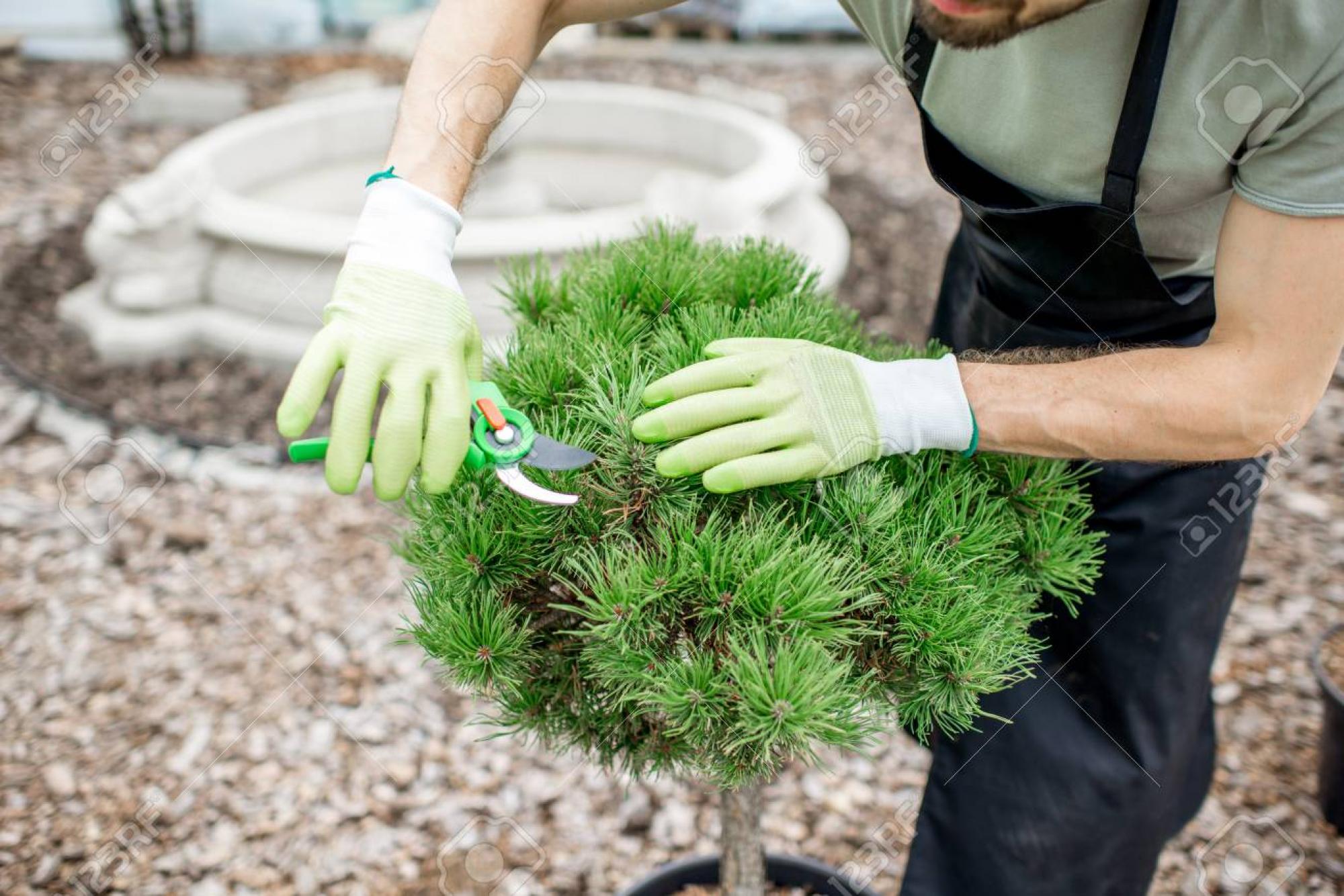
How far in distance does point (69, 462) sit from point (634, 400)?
2662 mm

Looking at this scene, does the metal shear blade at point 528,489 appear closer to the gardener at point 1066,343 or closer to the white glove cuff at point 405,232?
the gardener at point 1066,343

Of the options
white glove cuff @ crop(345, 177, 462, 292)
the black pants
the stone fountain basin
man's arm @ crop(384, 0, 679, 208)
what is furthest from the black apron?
the stone fountain basin

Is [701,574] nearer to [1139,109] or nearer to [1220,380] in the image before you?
[1220,380]

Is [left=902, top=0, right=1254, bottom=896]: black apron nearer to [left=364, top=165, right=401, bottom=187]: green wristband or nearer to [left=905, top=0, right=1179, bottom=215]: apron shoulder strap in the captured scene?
[left=905, top=0, right=1179, bottom=215]: apron shoulder strap

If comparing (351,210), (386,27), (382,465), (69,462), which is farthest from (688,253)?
(386,27)

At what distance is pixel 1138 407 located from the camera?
1253mm

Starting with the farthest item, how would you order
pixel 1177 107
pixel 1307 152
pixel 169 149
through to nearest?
pixel 169 149 < pixel 1177 107 < pixel 1307 152

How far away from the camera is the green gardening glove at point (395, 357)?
118 cm

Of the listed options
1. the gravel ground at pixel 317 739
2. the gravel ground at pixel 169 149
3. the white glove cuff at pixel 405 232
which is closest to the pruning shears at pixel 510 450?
the white glove cuff at pixel 405 232

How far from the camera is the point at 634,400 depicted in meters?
1.18

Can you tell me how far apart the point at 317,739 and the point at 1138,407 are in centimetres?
189

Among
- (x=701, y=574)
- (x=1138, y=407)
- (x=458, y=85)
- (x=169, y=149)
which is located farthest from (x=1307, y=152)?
(x=169, y=149)

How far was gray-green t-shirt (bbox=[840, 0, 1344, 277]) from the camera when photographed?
1.17 meters

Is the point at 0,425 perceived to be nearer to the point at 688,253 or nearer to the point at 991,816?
the point at 688,253
